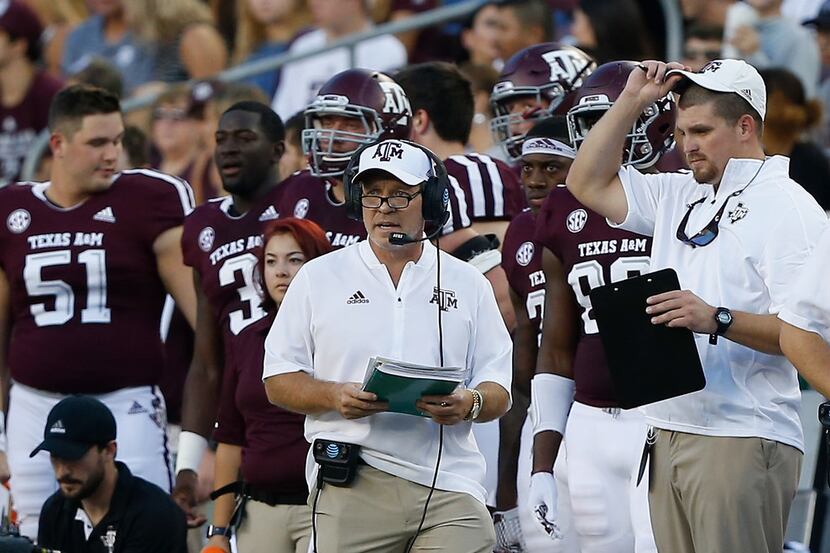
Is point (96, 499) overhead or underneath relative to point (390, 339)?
underneath

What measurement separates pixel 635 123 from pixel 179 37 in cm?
636

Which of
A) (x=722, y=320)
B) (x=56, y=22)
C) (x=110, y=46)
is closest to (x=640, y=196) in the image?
(x=722, y=320)

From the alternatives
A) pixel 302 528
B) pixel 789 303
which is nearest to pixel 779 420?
pixel 789 303

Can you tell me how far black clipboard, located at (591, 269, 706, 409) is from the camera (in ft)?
16.3

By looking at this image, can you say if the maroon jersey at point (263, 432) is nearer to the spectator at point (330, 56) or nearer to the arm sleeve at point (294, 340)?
the arm sleeve at point (294, 340)

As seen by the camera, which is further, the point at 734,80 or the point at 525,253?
the point at 525,253

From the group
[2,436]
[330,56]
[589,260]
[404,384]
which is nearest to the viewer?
[404,384]

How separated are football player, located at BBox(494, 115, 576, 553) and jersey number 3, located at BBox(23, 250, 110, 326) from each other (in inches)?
71.7

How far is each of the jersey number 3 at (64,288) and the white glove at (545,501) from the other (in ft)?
7.45

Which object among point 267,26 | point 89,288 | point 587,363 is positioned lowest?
point 587,363

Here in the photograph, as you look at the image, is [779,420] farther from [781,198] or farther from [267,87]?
[267,87]

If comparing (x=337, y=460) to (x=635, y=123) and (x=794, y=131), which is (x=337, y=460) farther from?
(x=794, y=131)

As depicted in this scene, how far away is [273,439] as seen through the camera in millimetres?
6016

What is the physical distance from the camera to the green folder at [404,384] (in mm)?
4762
